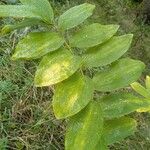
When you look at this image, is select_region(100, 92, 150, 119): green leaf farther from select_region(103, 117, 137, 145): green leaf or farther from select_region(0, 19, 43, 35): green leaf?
select_region(0, 19, 43, 35): green leaf

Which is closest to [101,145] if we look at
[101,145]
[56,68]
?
[101,145]

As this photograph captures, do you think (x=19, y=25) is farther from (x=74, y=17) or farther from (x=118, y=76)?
(x=118, y=76)

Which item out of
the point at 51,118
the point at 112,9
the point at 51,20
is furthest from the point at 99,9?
the point at 51,20

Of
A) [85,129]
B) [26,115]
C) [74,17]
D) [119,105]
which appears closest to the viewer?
[85,129]

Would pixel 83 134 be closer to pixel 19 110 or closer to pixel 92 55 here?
pixel 92 55

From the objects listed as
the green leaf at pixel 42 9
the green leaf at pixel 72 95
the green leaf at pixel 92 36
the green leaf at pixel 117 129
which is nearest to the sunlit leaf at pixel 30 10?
the green leaf at pixel 42 9

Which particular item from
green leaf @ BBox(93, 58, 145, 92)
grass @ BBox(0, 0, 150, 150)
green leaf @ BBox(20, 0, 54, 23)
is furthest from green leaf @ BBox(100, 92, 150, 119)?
grass @ BBox(0, 0, 150, 150)
